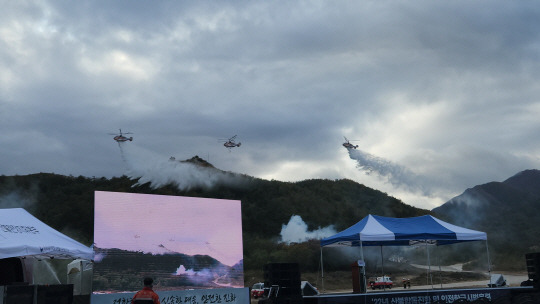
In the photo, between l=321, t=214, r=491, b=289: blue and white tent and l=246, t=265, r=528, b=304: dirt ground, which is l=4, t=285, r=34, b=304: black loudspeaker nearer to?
l=321, t=214, r=491, b=289: blue and white tent

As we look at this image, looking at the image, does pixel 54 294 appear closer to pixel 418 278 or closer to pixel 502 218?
pixel 418 278

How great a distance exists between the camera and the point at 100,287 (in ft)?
38.5

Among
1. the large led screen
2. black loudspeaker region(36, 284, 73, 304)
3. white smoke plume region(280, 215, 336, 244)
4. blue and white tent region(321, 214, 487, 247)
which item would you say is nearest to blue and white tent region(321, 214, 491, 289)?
blue and white tent region(321, 214, 487, 247)

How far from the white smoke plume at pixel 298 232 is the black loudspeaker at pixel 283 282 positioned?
3681 cm

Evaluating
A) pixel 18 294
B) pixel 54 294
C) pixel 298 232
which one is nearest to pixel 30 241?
pixel 54 294

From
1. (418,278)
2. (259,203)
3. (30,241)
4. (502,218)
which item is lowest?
(418,278)

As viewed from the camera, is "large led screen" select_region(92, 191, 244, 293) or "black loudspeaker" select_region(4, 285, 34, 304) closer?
"black loudspeaker" select_region(4, 285, 34, 304)

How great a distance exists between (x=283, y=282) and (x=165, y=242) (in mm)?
3112

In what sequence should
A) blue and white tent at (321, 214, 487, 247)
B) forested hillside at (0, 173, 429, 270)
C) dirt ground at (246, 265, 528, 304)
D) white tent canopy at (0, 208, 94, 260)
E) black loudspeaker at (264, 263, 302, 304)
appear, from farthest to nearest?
forested hillside at (0, 173, 429, 270)
dirt ground at (246, 265, 528, 304)
blue and white tent at (321, 214, 487, 247)
black loudspeaker at (264, 263, 302, 304)
white tent canopy at (0, 208, 94, 260)

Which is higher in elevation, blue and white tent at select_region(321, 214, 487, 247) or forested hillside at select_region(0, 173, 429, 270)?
forested hillside at select_region(0, 173, 429, 270)

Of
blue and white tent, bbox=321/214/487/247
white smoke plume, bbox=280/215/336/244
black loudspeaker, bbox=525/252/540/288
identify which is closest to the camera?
black loudspeaker, bbox=525/252/540/288

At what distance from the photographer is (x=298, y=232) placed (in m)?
53.6

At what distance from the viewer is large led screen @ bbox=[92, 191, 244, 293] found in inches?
476

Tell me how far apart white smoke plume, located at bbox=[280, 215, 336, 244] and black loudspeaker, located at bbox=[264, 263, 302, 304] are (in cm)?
3681
